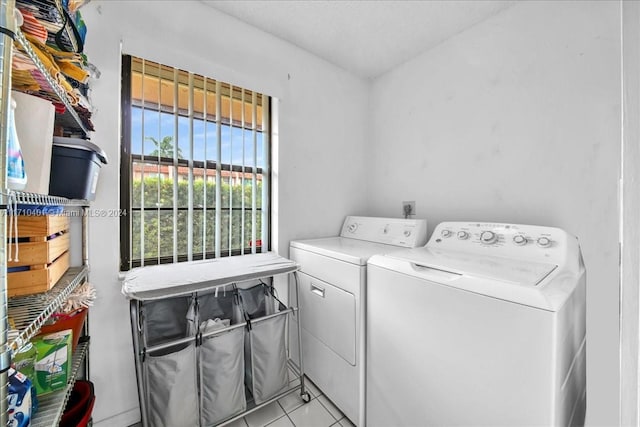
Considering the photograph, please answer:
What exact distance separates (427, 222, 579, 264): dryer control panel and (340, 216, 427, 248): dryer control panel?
122 mm

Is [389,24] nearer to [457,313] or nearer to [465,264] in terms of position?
[465,264]

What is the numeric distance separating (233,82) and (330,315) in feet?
5.37

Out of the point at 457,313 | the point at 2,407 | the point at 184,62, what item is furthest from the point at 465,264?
the point at 184,62

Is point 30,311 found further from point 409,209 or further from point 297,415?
point 409,209

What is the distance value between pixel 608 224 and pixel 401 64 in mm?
1794

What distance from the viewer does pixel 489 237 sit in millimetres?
1378

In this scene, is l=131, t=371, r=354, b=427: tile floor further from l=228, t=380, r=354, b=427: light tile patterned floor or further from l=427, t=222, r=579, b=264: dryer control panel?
l=427, t=222, r=579, b=264: dryer control panel

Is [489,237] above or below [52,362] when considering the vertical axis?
above

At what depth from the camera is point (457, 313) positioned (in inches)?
38.1

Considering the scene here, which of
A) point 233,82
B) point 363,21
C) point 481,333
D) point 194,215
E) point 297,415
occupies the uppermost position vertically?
point 363,21

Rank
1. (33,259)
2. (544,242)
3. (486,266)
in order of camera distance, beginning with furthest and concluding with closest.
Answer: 1. (544,242)
2. (486,266)
3. (33,259)

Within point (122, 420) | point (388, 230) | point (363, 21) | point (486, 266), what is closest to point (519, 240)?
point (486, 266)

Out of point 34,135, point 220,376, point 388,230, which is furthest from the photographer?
point 388,230

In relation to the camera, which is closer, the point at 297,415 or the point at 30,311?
the point at 30,311
